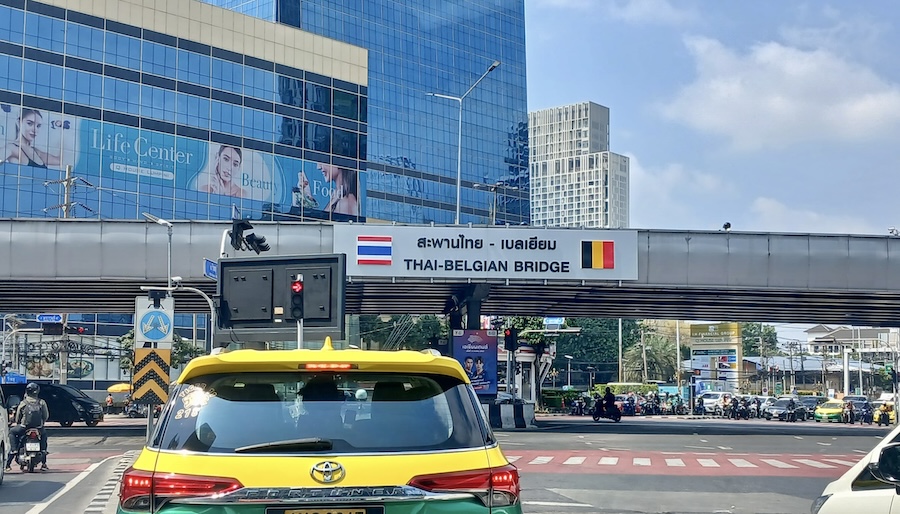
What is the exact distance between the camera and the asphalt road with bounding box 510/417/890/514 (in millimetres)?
14141

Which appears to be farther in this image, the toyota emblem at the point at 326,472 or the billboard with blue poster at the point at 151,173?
the billboard with blue poster at the point at 151,173

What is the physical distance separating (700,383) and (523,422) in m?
62.4

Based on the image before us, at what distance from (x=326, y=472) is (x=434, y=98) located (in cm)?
11615

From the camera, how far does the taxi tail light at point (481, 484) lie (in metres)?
4.67

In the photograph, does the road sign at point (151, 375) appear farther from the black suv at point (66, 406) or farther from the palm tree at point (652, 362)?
the palm tree at point (652, 362)

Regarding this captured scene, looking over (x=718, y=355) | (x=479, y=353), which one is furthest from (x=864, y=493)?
(x=718, y=355)

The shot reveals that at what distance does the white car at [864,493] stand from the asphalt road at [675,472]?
7.26 metres

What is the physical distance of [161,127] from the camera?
83562 mm

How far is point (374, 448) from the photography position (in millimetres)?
4750

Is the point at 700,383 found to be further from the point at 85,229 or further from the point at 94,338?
the point at 85,229

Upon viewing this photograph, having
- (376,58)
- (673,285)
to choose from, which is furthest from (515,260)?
(376,58)

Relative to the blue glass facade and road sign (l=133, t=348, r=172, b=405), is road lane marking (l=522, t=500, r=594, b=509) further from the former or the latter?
the blue glass facade

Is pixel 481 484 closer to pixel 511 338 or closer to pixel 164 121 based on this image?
pixel 511 338

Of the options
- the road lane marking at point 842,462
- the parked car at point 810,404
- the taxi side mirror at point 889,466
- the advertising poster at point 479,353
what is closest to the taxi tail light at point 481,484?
the taxi side mirror at point 889,466
